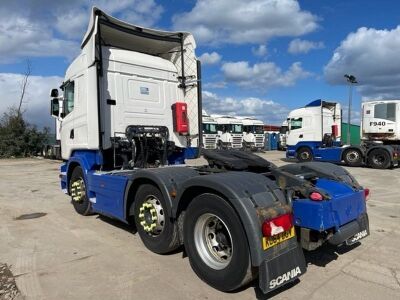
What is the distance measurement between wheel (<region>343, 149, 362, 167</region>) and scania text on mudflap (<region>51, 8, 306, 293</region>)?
13368 millimetres

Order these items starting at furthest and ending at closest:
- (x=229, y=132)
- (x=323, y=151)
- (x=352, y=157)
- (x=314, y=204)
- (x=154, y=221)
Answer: (x=229, y=132) < (x=323, y=151) < (x=352, y=157) < (x=154, y=221) < (x=314, y=204)

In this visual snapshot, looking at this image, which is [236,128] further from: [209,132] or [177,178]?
[177,178]

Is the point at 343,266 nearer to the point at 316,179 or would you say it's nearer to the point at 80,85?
→ the point at 316,179

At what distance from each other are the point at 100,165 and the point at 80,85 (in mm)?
1598

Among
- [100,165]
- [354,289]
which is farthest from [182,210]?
[100,165]

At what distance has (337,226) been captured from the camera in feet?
14.4

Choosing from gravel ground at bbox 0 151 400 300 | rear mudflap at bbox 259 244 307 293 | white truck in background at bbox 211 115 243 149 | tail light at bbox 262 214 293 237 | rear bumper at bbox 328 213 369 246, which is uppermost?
white truck in background at bbox 211 115 243 149

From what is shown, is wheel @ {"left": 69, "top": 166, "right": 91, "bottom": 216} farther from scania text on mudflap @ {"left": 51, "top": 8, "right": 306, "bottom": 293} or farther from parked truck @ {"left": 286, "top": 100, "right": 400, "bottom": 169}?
parked truck @ {"left": 286, "top": 100, "right": 400, "bottom": 169}

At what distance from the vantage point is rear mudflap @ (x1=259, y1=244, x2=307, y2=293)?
3771 mm

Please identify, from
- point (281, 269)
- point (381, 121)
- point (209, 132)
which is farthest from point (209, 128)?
point (281, 269)

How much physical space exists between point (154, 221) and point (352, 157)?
16.5 meters

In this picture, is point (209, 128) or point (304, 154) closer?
point (304, 154)

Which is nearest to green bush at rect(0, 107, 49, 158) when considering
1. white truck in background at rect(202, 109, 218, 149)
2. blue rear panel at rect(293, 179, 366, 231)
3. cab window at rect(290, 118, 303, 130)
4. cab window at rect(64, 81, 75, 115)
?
white truck in background at rect(202, 109, 218, 149)

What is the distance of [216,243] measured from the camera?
14.9ft
